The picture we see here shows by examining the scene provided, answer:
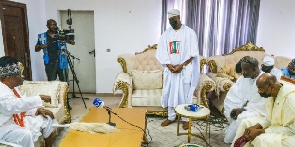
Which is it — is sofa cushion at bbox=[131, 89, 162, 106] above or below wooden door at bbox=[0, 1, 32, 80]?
below

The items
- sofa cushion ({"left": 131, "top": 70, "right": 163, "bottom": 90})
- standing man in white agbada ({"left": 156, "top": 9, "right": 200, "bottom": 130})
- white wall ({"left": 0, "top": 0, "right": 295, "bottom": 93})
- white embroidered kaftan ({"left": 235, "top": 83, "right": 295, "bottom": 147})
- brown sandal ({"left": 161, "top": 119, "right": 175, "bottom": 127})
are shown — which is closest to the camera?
white embroidered kaftan ({"left": 235, "top": 83, "right": 295, "bottom": 147})

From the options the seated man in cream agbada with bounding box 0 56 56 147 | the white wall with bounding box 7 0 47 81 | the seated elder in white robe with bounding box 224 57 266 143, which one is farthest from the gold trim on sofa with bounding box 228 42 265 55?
the white wall with bounding box 7 0 47 81

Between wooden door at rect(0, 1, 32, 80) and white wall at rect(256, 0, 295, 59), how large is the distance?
4.26 meters

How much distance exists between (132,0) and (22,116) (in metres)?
3.03

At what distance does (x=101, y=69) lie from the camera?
4660 mm

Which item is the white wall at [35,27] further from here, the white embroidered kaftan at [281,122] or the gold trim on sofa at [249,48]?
the white embroidered kaftan at [281,122]

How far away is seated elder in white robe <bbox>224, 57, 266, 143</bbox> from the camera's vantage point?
2.43m

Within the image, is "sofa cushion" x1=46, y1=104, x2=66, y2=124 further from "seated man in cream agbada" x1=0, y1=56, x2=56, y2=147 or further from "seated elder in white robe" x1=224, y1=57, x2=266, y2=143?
"seated elder in white robe" x1=224, y1=57, x2=266, y2=143

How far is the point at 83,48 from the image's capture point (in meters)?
4.69

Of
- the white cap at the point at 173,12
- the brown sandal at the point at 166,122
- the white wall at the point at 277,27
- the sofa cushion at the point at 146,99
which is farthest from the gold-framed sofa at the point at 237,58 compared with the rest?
the white cap at the point at 173,12

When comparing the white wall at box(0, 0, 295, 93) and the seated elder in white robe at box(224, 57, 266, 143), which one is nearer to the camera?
the seated elder in white robe at box(224, 57, 266, 143)

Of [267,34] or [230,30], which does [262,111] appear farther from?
[267,34]

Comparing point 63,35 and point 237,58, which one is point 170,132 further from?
point 63,35

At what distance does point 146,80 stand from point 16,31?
2.24 meters
